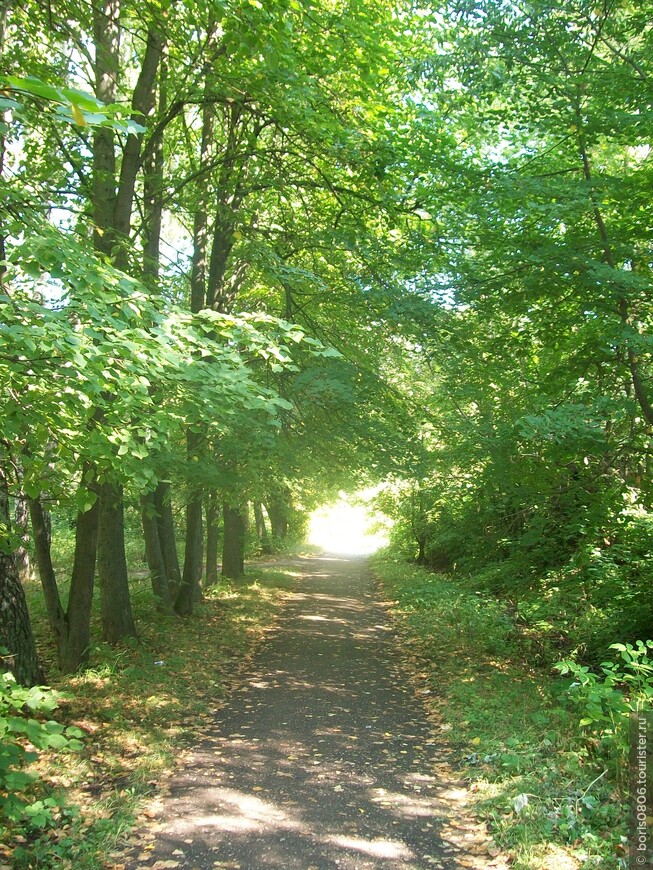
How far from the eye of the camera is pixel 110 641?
29.3ft

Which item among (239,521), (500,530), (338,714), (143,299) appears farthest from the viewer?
(239,521)

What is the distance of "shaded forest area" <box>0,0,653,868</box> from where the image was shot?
6422 millimetres

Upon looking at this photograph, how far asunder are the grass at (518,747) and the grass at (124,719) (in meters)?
2.61

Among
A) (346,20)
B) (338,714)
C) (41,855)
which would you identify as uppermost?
(346,20)

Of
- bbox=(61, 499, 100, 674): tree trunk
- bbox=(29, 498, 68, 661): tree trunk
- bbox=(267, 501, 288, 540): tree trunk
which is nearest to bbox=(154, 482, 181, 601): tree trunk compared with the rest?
bbox=(61, 499, 100, 674): tree trunk

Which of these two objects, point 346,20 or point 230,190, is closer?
A: point 346,20

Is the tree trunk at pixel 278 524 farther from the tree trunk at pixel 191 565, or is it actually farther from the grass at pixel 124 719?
the grass at pixel 124 719

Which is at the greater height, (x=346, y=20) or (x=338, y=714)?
(x=346, y=20)

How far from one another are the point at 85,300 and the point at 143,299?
2.16 ft

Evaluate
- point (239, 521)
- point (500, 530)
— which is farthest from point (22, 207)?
point (239, 521)

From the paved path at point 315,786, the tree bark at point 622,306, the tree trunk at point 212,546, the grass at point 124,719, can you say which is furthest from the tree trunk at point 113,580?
the tree trunk at point 212,546

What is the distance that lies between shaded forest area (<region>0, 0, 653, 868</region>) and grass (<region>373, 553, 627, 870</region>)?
20.0 inches

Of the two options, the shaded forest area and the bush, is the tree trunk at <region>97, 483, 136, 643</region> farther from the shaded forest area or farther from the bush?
the bush

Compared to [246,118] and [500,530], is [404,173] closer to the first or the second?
[246,118]
